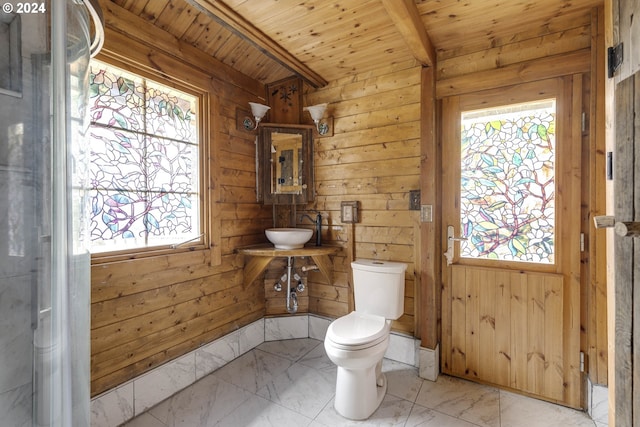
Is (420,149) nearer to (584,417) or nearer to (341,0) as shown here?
(341,0)

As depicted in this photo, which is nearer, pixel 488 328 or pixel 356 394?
pixel 356 394

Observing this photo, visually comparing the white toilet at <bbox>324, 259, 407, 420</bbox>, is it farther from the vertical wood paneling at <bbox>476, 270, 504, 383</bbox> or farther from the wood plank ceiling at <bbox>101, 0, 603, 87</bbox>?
the wood plank ceiling at <bbox>101, 0, 603, 87</bbox>

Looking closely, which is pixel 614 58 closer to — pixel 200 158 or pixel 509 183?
pixel 509 183

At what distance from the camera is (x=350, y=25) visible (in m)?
1.88

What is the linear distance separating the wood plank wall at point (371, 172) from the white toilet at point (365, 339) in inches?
11.0

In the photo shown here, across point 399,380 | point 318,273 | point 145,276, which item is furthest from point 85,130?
point 399,380

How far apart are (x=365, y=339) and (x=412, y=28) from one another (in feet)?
6.05

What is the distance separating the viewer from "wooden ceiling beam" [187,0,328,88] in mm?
1640

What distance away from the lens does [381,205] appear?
2322 millimetres

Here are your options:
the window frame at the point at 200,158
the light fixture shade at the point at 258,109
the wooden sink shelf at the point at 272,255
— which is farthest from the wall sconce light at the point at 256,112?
the wooden sink shelf at the point at 272,255

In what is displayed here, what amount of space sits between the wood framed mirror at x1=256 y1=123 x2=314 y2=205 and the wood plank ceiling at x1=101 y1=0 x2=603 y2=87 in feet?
1.87

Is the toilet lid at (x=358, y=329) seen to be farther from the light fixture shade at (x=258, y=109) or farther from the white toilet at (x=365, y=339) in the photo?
the light fixture shade at (x=258, y=109)

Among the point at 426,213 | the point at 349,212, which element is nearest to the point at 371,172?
the point at 349,212

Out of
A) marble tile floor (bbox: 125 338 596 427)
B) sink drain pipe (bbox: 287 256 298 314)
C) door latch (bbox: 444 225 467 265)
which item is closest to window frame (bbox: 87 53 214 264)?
sink drain pipe (bbox: 287 256 298 314)
